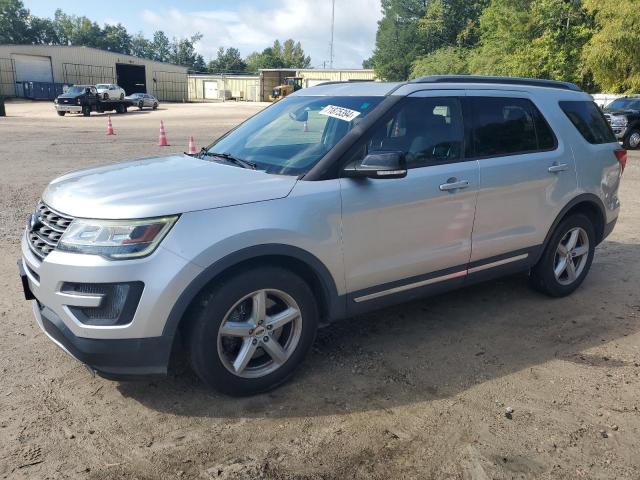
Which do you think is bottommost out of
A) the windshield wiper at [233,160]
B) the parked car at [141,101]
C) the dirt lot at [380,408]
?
the dirt lot at [380,408]

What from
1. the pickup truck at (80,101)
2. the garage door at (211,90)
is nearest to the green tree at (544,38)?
the pickup truck at (80,101)

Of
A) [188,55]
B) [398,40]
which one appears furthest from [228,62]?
[398,40]

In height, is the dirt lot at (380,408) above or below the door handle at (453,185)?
below

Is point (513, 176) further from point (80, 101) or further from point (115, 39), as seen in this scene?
point (115, 39)

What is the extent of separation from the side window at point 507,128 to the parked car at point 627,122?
15.6 meters

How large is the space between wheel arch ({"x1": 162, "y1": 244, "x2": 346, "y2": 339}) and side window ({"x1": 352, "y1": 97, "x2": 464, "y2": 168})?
77 centimetres

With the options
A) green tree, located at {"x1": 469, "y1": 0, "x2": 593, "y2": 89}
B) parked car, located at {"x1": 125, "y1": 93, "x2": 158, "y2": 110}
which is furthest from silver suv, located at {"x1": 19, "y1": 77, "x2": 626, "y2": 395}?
parked car, located at {"x1": 125, "y1": 93, "x2": 158, "y2": 110}

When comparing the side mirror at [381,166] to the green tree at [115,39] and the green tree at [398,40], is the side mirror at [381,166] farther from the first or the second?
the green tree at [115,39]

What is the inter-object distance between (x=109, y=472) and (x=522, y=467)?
6.70 feet

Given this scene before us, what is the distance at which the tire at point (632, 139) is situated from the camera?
60.8ft

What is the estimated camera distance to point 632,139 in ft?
61.6

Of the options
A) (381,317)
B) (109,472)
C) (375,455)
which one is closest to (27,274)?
(109,472)

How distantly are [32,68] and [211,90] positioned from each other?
32.7 meters

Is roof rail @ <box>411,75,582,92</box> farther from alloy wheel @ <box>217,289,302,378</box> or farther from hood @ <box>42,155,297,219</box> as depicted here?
alloy wheel @ <box>217,289,302,378</box>
